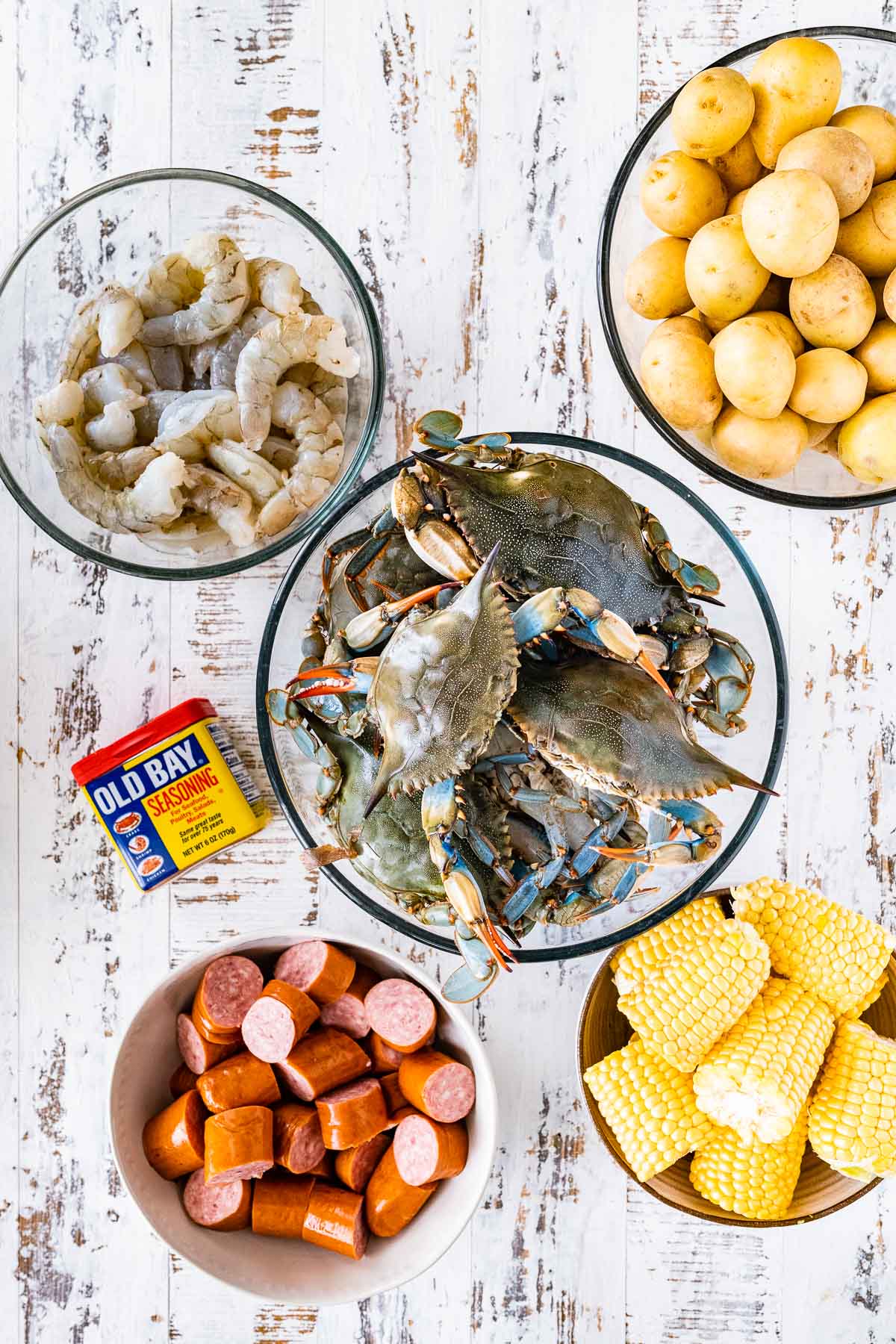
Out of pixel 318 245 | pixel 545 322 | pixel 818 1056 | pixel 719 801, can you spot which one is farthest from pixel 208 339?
pixel 818 1056

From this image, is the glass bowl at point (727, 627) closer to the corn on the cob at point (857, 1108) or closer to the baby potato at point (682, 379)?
the baby potato at point (682, 379)

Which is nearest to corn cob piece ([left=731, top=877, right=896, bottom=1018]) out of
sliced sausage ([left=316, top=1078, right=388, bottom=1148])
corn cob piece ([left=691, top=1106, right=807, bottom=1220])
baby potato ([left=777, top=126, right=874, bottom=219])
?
corn cob piece ([left=691, top=1106, right=807, bottom=1220])

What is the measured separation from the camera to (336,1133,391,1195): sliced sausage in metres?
1.16

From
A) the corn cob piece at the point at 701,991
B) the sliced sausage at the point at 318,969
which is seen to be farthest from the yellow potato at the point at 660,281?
the sliced sausage at the point at 318,969

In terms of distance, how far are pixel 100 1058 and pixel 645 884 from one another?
651mm

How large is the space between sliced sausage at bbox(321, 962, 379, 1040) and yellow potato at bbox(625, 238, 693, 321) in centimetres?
73

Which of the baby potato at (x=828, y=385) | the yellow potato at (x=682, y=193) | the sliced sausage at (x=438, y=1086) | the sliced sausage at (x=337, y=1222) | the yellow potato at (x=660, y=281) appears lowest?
the sliced sausage at (x=337, y=1222)

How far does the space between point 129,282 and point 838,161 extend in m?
Answer: 0.69

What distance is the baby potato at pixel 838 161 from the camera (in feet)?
3.05

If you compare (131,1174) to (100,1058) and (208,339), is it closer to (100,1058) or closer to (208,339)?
(100,1058)

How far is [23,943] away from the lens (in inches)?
49.1

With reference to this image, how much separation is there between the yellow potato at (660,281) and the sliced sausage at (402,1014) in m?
0.71

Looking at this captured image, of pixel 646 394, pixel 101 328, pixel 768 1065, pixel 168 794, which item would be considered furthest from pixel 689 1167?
pixel 101 328

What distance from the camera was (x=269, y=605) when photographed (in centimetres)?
120
